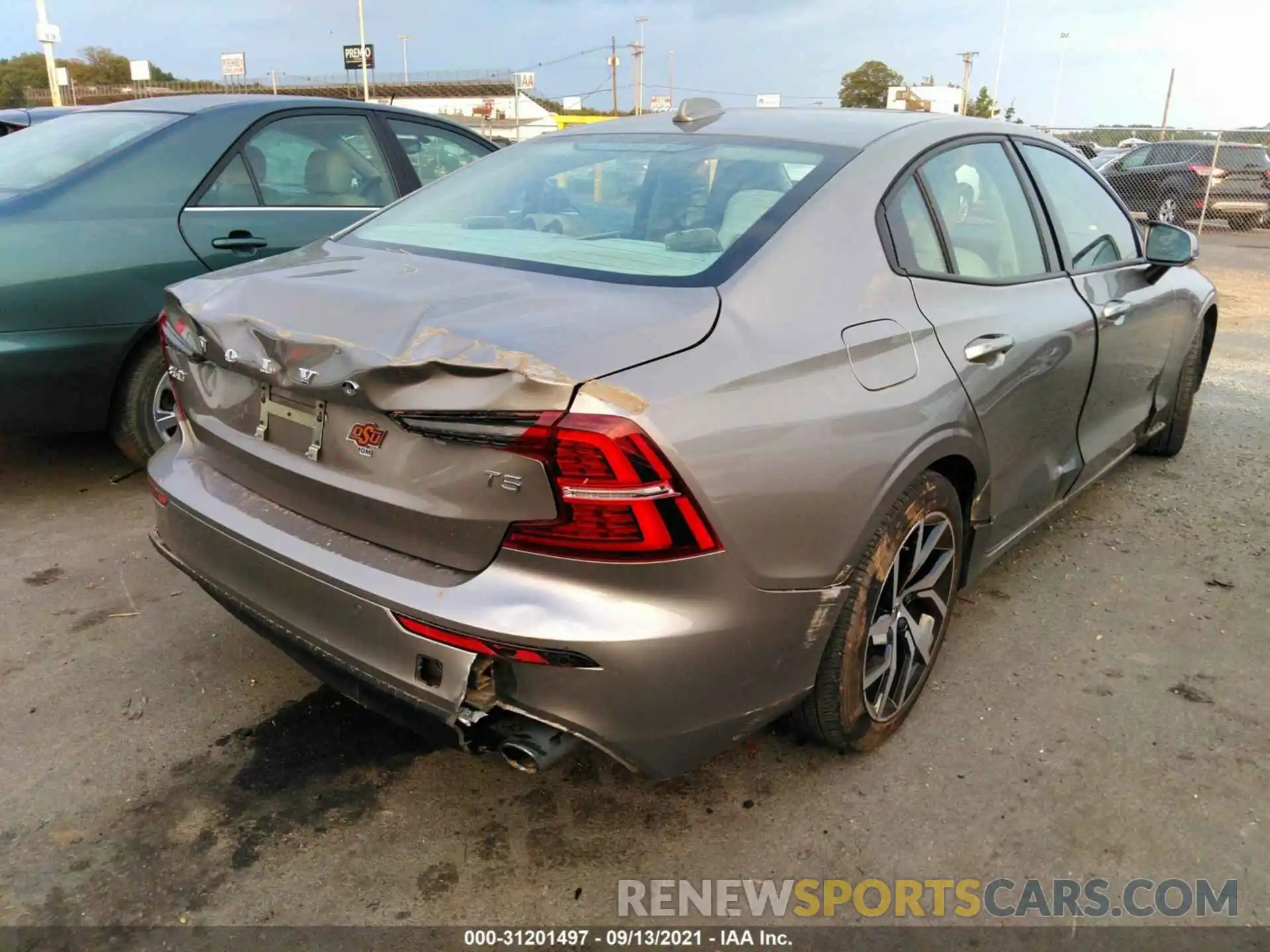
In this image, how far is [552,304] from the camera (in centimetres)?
200

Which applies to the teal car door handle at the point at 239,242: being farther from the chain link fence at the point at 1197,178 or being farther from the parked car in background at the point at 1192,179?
the chain link fence at the point at 1197,178

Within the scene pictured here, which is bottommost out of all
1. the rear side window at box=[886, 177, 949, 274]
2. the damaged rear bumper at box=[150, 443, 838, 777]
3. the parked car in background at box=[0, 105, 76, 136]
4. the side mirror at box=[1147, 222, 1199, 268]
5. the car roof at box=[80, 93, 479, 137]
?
the damaged rear bumper at box=[150, 443, 838, 777]

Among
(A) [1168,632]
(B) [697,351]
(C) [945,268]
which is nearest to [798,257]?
(B) [697,351]

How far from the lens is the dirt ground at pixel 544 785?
2104 mm

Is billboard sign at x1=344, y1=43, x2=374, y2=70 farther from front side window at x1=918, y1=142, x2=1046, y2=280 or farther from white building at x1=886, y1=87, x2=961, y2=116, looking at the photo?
front side window at x1=918, y1=142, x2=1046, y2=280

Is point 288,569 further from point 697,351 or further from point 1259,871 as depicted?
point 1259,871

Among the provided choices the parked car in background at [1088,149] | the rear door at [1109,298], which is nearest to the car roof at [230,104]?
the rear door at [1109,298]

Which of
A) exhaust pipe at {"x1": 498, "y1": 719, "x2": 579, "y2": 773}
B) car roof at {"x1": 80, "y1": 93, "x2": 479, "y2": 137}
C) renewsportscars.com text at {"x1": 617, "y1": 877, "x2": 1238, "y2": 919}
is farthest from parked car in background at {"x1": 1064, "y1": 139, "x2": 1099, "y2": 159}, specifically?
exhaust pipe at {"x1": 498, "y1": 719, "x2": 579, "y2": 773}

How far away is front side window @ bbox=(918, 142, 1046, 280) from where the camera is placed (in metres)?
2.74

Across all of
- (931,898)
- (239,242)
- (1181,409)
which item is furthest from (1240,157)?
(931,898)

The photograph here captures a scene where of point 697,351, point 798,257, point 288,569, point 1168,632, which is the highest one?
point 798,257

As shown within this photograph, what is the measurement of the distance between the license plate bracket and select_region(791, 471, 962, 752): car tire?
1233 mm

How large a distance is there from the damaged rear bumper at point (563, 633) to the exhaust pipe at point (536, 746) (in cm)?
6

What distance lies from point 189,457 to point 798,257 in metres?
1.67
